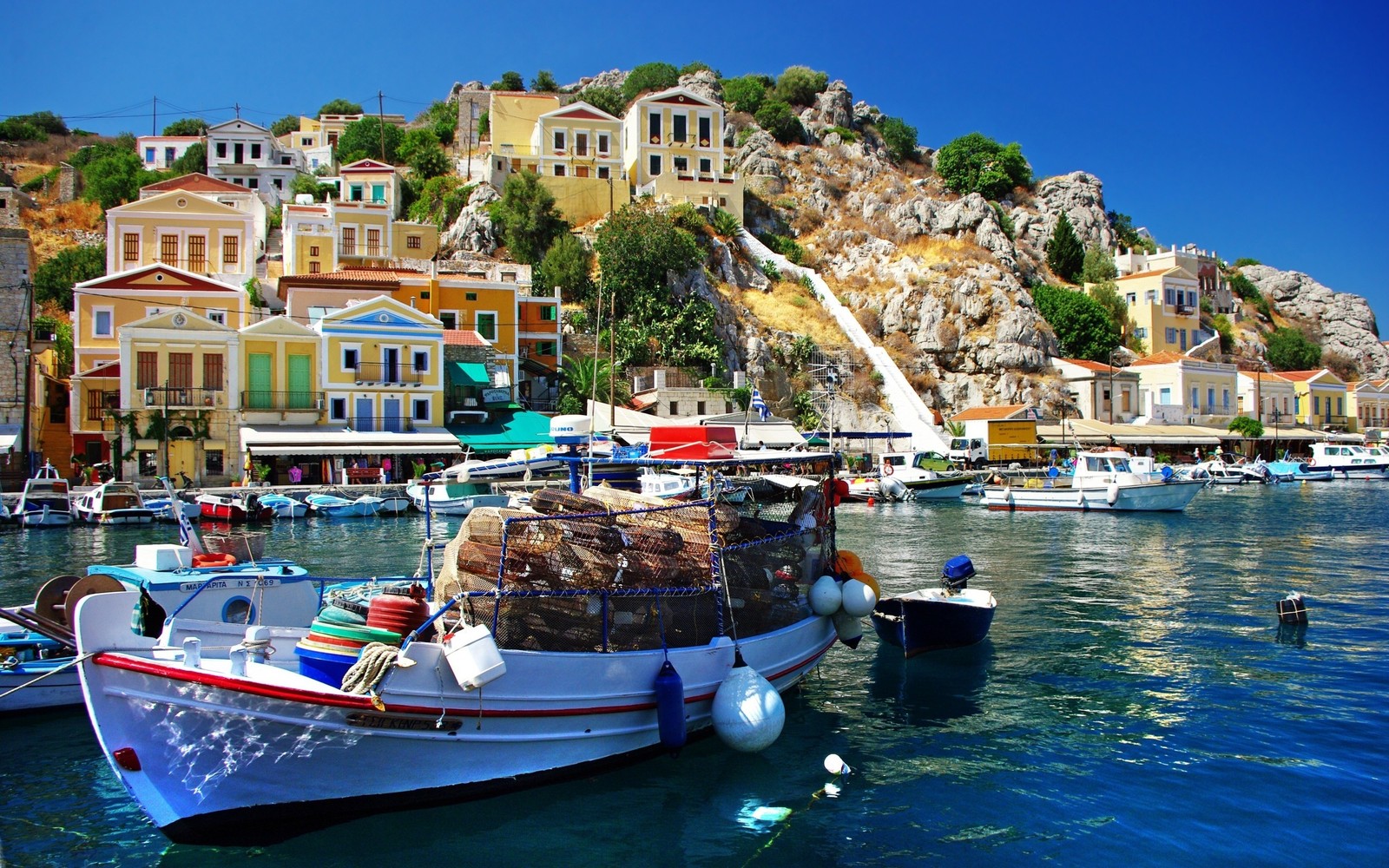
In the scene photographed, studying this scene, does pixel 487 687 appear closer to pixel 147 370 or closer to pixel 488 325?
pixel 147 370

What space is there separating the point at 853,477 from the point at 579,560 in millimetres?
37141

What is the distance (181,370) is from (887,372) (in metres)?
36.4

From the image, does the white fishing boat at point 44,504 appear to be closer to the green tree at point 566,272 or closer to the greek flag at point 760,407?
the green tree at point 566,272

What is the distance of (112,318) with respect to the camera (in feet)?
136

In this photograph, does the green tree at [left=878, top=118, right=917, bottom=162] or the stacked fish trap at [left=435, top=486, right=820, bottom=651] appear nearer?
the stacked fish trap at [left=435, top=486, right=820, bottom=651]

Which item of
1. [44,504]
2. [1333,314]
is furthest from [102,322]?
[1333,314]

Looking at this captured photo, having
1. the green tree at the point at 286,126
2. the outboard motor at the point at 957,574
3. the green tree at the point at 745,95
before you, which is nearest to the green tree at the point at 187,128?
the green tree at the point at 286,126

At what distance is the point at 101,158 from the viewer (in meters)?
70.2

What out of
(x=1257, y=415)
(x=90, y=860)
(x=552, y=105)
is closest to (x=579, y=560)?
(x=90, y=860)

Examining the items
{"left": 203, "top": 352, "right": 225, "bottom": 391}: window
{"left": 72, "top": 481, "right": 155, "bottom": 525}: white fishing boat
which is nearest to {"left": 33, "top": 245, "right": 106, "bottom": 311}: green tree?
{"left": 203, "top": 352, "right": 225, "bottom": 391}: window

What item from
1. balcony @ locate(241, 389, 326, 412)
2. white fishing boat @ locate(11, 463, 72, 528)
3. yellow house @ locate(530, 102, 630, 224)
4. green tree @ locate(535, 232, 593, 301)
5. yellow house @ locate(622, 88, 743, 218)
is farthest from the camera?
yellow house @ locate(622, 88, 743, 218)

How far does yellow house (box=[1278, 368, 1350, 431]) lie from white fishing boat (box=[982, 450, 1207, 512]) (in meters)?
41.5

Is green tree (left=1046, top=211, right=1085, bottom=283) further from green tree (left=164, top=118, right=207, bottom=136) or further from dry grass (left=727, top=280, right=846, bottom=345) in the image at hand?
green tree (left=164, top=118, right=207, bottom=136)

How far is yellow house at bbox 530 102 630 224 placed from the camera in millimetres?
60219
